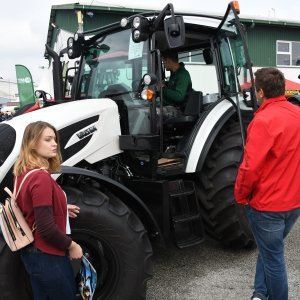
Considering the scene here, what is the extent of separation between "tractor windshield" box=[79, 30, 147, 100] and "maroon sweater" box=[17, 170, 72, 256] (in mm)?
1742

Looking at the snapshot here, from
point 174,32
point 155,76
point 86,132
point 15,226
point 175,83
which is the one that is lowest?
point 15,226

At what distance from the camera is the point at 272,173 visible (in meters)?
2.57

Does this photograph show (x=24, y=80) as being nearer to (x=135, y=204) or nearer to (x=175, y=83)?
(x=175, y=83)

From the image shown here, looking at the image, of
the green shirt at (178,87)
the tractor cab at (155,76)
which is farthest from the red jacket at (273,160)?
the green shirt at (178,87)

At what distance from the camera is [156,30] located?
11.7ft

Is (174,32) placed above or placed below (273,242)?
above

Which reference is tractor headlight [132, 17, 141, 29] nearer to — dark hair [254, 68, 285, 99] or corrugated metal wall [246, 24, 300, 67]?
dark hair [254, 68, 285, 99]

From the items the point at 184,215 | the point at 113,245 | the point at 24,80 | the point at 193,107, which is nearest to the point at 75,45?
the point at 193,107

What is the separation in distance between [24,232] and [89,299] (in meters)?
0.66

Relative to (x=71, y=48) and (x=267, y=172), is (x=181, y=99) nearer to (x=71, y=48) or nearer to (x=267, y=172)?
(x=71, y=48)

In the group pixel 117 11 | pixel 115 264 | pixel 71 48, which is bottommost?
pixel 115 264

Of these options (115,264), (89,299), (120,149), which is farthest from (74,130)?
(89,299)

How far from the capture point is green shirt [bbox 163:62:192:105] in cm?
413

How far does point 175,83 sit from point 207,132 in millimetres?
703
